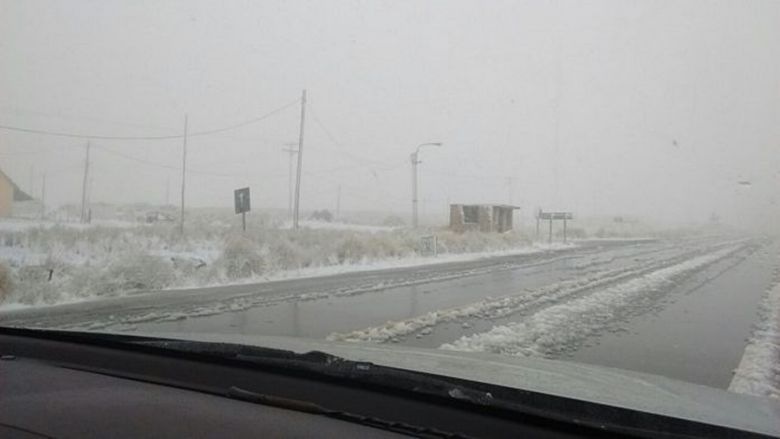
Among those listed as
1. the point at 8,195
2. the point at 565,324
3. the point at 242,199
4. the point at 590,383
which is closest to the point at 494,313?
the point at 565,324

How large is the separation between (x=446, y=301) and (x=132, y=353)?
9.89m

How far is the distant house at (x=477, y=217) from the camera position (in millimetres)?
39781

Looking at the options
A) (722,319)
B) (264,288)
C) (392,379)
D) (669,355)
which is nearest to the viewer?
(392,379)

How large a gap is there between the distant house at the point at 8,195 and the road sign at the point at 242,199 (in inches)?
465

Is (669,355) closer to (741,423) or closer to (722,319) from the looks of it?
(722,319)

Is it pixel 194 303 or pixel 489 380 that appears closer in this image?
pixel 489 380

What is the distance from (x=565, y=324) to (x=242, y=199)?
1617cm

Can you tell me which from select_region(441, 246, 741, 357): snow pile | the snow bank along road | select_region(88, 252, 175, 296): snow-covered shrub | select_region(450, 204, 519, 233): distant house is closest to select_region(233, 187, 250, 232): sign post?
select_region(88, 252, 175, 296): snow-covered shrub

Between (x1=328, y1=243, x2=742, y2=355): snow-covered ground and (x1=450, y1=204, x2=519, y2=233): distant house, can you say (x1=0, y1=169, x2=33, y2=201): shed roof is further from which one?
(x1=328, y1=243, x2=742, y2=355): snow-covered ground

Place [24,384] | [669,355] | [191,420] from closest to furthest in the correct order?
1. [191,420]
2. [24,384]
3. [669,355]

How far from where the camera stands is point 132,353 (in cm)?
390

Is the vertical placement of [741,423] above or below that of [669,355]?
above

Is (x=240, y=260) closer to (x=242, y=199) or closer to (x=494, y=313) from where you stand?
(x=242, y=199)

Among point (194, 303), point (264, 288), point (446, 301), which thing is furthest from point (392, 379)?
point (264, 288)
